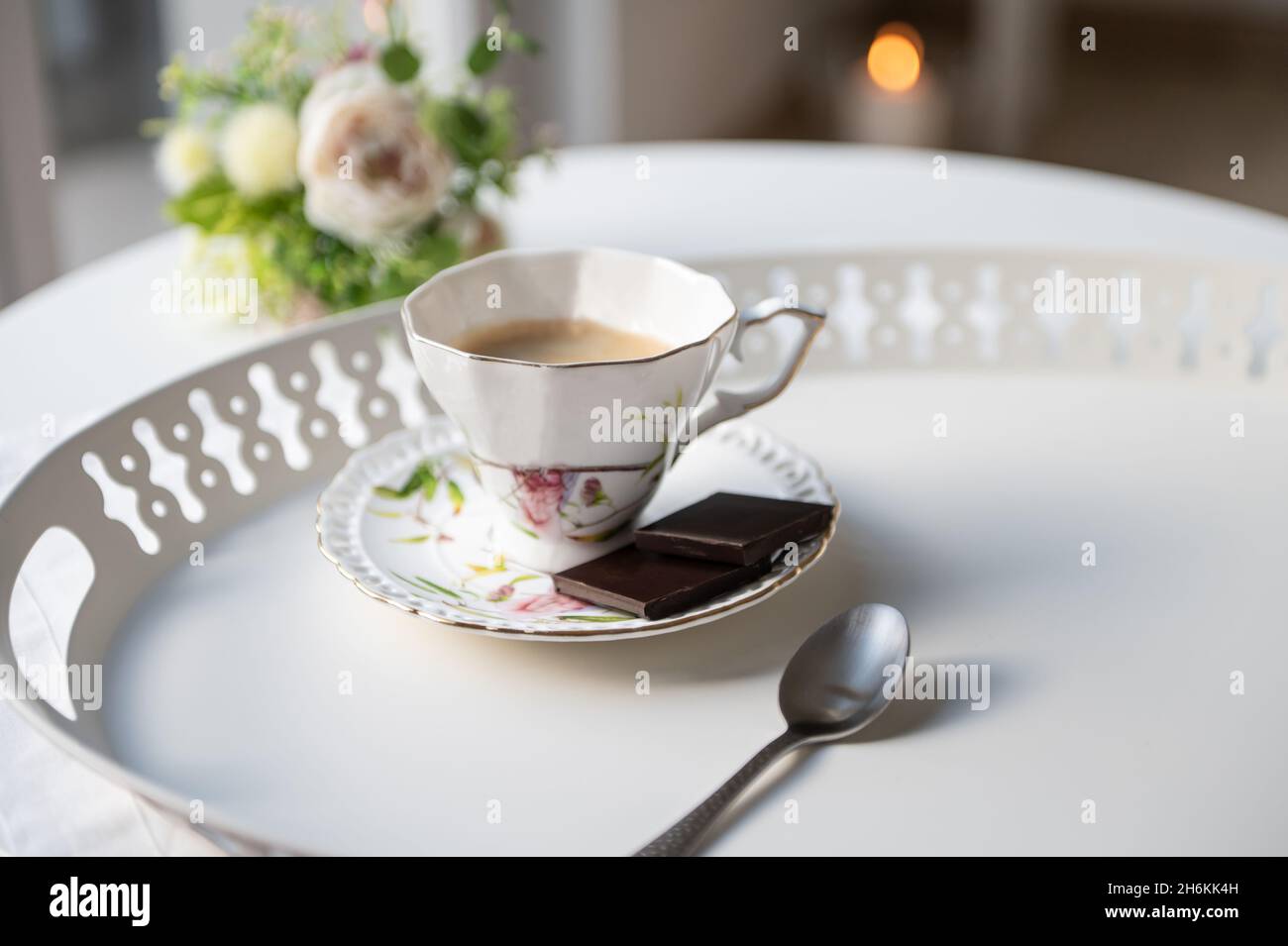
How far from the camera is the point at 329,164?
3.74 feet

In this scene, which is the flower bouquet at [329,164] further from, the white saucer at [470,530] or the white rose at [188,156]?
the white saucer at [470,530]

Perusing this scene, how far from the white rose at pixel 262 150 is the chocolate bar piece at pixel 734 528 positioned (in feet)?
2.11

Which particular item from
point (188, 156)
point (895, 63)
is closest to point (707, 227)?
point (188, 156)

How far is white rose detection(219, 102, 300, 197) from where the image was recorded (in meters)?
1.18

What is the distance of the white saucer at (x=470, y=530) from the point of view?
2.14ft

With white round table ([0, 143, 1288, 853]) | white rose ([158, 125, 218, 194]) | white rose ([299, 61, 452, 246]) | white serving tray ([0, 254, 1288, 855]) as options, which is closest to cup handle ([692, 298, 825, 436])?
white serving tray ([0, 254, 1288, 855])

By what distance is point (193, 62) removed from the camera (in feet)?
7.10

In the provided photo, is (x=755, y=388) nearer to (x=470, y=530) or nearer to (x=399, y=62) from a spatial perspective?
(x=470, y=530)

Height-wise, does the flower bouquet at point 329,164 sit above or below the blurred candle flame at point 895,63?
below

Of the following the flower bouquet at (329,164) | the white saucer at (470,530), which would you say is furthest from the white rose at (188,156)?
the white saucer at (470,530)

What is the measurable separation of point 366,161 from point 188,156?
19 cm

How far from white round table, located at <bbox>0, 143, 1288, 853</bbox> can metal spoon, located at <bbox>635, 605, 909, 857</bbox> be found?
517 mm
